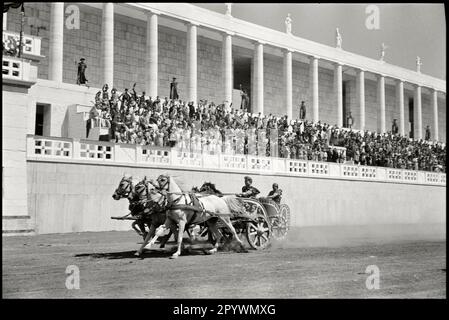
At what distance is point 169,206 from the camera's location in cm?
1272

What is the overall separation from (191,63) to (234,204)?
26502 mm

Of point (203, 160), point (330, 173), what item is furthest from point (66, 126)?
point (330, 173)

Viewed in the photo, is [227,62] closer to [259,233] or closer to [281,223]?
[281,223]

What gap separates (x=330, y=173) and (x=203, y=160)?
9036 mm

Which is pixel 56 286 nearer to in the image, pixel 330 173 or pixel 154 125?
pixel 154 125

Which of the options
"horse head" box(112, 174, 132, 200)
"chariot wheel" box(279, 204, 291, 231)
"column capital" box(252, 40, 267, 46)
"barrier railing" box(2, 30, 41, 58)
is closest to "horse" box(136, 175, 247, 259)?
"horse head" box(112, 174, 132, 200)

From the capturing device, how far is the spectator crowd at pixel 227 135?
2470 cm

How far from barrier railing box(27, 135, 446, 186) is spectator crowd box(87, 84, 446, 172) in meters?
0.50

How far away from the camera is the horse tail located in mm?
14207

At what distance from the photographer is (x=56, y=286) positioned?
9383 millimetres

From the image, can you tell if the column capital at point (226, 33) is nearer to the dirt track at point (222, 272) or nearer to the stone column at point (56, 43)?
the stone column at point (56, 43)

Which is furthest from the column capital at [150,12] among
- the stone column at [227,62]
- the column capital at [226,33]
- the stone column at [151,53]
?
the stone column at [227,62]

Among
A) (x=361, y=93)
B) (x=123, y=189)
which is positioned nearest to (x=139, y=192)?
(x=123, y=189)

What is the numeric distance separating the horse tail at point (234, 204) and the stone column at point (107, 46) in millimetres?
20434
